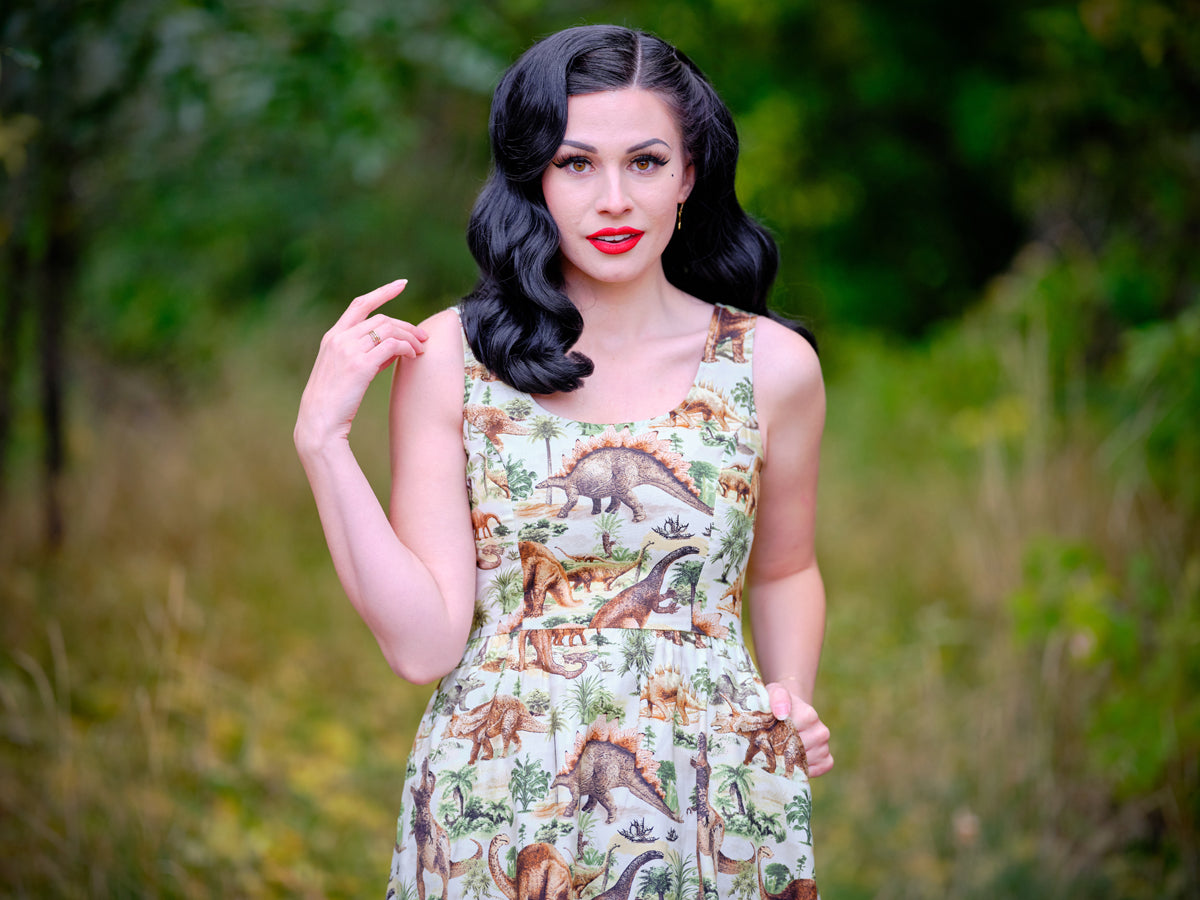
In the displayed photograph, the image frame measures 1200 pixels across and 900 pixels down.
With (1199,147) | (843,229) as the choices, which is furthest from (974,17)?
(1199,147)

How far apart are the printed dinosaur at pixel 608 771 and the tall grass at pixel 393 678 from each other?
3.49 feet

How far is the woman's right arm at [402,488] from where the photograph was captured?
156cm

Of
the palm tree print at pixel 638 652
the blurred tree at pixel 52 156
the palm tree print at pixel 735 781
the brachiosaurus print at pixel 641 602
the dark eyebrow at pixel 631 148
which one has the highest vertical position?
the blurred tree at pixel 52 156

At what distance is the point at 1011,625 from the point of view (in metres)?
3.63

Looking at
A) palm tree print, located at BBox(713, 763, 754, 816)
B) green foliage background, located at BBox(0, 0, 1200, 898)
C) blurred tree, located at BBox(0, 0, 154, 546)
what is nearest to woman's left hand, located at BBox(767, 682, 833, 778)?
palm tree print, located at BBox(713, 763, 754, 816)

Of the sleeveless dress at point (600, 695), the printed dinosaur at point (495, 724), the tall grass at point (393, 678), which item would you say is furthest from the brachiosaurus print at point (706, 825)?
the tall grass at point (393, 678)

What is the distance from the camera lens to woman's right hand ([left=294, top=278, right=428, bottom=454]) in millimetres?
1553

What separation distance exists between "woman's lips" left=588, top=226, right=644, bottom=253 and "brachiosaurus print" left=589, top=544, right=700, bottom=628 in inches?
17.7

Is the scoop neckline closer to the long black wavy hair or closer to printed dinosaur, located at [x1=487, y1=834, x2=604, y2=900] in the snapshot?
the long black wavy hair

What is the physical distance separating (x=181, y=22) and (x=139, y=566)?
195 centimetres

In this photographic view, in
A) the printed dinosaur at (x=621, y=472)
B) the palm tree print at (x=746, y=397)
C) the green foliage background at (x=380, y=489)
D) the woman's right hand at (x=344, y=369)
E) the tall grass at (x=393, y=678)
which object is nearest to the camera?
the woman's right hand at (x=344, y=369)

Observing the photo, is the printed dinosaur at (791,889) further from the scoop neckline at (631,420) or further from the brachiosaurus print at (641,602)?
the scoop neckline at (631,420)

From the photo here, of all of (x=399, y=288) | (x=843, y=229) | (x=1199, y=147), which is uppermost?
(x=843, y=229)

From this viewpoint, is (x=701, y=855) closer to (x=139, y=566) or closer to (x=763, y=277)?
(x=763, y=277)
